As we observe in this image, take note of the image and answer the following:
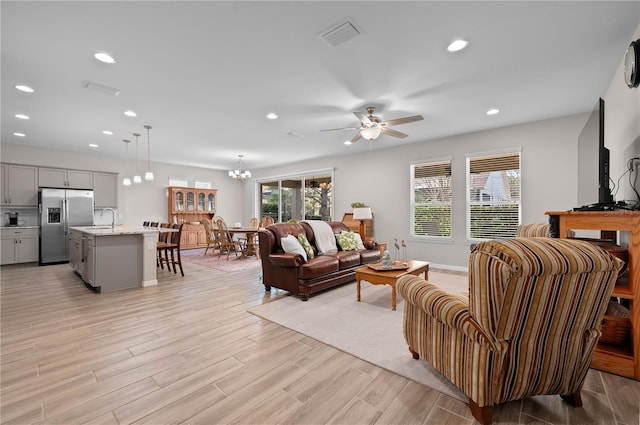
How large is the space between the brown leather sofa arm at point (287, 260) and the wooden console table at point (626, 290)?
9.21 ft

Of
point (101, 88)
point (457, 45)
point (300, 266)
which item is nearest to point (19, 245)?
point (101, 88)

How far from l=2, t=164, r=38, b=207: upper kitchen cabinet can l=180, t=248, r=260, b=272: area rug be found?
347 centimetres

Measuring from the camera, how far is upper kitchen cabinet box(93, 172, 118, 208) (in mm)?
7266

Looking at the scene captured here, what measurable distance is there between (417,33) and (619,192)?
2.98 m

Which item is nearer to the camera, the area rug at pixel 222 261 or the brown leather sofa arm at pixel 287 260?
the brown leather sofa arm at pixel 287 260

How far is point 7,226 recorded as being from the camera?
6234mm

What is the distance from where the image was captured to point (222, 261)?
670 cm

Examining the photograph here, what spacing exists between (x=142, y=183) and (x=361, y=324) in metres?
7.96

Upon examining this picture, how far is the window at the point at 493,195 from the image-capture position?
5133 millimetres

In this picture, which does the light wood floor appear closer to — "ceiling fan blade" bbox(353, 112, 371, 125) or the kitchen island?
the kitchen island

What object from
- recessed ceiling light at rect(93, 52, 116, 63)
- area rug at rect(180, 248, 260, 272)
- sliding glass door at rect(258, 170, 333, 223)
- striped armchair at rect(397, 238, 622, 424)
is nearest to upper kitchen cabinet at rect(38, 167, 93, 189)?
area rug at rect(180, 248, 260, 272)

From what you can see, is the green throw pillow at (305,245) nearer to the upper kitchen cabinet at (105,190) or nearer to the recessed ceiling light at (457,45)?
the recessed ceiling light at (457,45)

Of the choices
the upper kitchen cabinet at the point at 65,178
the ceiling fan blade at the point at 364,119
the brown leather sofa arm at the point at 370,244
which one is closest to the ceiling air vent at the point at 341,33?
the ceiling fan blade at the point at 364,119

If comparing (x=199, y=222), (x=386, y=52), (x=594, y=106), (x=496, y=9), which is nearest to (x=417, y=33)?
(x=386, y=52)
